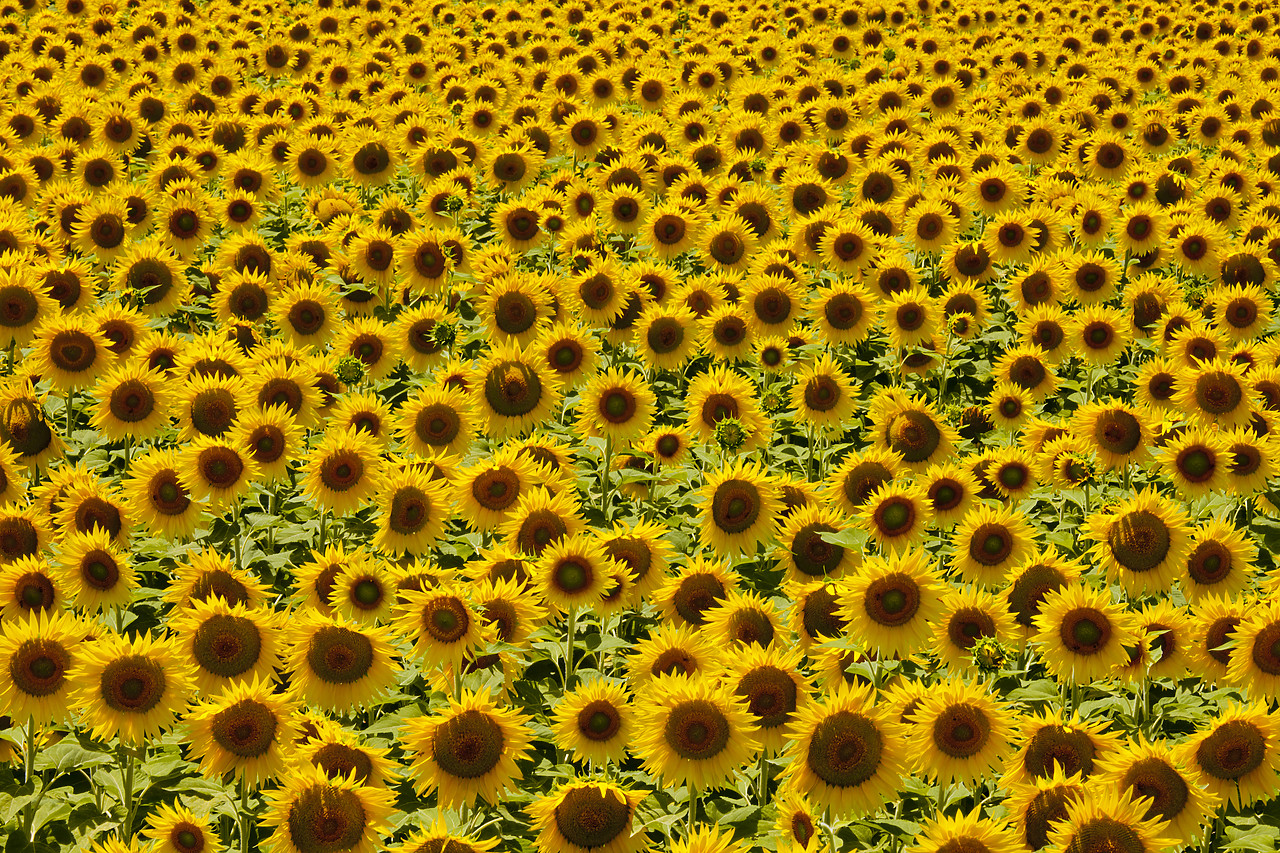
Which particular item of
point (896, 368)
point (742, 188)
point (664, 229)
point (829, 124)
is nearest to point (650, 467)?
point (896, 368)

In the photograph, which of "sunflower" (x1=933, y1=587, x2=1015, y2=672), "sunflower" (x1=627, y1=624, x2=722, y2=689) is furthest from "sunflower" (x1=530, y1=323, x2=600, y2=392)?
"sunflower" (x1=933, y1=587, x2=1015, y2=672)

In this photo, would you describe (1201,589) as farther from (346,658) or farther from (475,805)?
(346,658)

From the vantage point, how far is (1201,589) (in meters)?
7.77

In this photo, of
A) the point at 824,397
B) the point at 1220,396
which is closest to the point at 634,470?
the point at 824,397

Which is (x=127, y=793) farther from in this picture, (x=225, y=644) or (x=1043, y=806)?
(x=1043, y=806)

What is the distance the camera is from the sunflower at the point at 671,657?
650cm

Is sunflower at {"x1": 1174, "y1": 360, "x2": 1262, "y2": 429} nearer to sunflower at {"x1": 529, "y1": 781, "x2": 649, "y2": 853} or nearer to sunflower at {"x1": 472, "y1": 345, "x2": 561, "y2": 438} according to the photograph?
sunflower at {"x1": 472, "y1": 345, "x2": 561, "y2": 438}

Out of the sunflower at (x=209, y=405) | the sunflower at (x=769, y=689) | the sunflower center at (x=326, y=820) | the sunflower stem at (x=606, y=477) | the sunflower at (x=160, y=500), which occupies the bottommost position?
the sunflower stem at (x=606, y=477)

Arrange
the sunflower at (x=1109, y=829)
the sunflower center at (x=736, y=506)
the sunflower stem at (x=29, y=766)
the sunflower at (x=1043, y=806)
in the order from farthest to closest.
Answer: the sunflower center at (x=736, y=506), the sunflower stem at (x=29, y=766), the sunflower at (x=1043, y=806), the sunflower at (x=1109, y=829)

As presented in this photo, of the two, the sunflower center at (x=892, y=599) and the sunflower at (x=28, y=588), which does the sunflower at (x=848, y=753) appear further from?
the sunflower at (x=28, y=588)

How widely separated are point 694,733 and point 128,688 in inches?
106

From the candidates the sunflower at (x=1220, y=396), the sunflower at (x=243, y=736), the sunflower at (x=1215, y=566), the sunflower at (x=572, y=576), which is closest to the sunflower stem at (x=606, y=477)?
the sunflower at (x=572, y=576)

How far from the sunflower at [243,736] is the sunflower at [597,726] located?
131 centimetres

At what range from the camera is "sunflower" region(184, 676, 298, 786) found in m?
6.01
